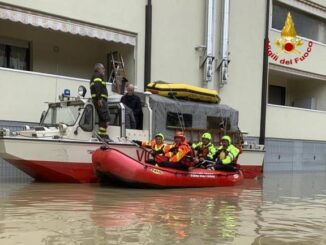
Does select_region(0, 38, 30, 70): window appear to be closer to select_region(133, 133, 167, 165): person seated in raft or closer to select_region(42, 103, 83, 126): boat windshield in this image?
select_region(42, 103, 83, 126): boat windshield

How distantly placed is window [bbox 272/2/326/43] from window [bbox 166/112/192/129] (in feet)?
34.3

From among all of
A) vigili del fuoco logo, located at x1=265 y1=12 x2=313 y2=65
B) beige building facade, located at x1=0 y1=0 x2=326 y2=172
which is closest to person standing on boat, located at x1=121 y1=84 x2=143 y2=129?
beige building facade, located at x1=0 y1=0 x2=326 y2=172

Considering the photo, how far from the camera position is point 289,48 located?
22.7 meters

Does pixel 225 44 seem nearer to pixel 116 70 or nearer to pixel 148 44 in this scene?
pixel 148 44

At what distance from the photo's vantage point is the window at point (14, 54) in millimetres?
16297

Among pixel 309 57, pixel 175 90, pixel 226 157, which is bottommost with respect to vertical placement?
pixel 226 157

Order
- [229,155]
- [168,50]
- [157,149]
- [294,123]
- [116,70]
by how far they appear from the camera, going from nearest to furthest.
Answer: [157,149] → [229,155] → [116,70] → [168,50] → [294,123]

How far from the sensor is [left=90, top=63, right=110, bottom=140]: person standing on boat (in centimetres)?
1274

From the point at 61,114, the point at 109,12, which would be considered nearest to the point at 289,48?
the point at 109,12

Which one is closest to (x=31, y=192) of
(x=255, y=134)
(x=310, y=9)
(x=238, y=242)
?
(x=238, y=242)

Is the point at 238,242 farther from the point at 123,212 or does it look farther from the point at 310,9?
the point at 310,9

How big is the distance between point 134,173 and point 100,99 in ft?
6.90

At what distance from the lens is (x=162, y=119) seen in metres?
14.5

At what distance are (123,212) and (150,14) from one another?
34.4ft
